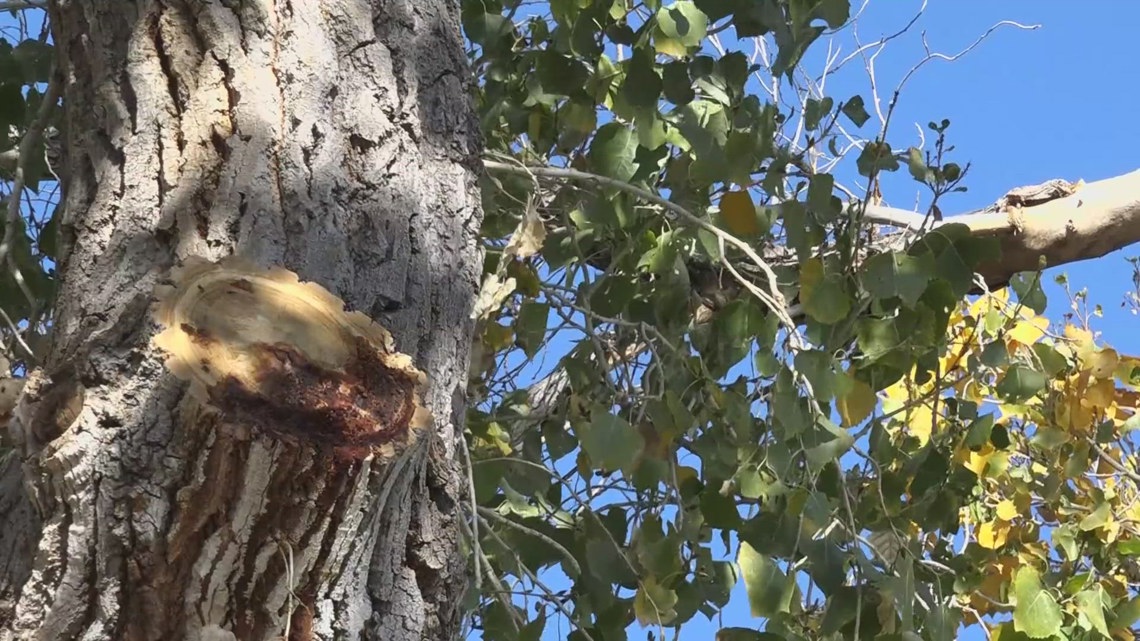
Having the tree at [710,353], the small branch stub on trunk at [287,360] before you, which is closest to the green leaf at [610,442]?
the tree at [710,353]

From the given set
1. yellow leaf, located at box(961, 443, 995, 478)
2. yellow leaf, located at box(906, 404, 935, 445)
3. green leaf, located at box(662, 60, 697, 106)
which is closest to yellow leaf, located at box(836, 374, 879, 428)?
green leaf, located at box(662, 60, 697, 106)

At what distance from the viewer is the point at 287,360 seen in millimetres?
792

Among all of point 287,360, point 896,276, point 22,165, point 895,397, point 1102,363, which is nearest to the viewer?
point 287,360

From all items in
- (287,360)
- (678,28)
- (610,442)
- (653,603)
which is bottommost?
(287,360)

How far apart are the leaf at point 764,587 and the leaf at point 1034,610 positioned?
1.45 feet

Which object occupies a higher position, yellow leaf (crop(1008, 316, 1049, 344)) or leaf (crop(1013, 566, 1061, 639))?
yellow leaf (crop(1008, 316, 1049, 344))

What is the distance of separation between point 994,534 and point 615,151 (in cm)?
120

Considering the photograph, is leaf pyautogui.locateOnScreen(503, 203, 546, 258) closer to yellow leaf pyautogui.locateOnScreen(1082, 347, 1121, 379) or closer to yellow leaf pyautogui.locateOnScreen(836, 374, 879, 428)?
yellow leaf pyautogui.locateOnScreen(836, 374, 879, 428)

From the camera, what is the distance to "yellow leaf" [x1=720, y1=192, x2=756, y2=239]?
1.61 meters

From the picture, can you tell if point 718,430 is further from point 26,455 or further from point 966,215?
point 26,455

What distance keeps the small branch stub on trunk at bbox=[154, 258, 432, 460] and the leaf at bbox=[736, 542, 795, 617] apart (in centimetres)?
64

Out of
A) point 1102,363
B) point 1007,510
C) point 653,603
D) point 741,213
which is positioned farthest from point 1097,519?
point 653,603

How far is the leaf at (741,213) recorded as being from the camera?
1.61 m

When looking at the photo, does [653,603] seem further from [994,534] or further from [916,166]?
[994,534]
